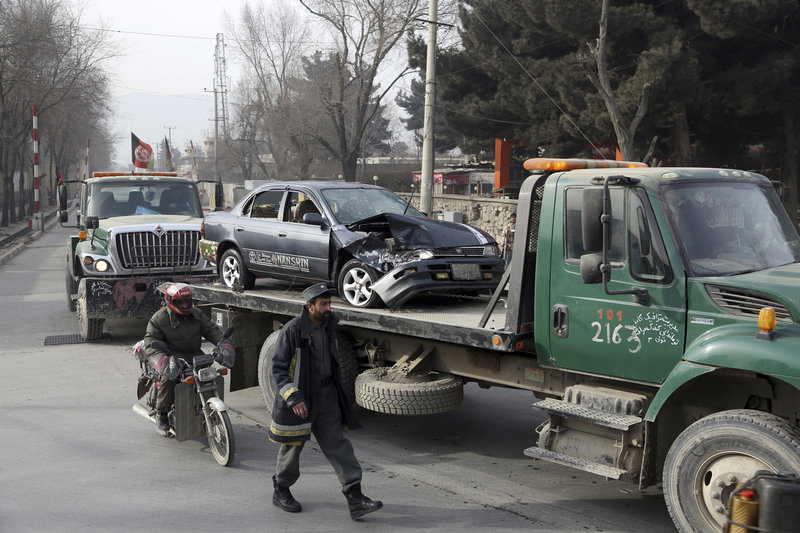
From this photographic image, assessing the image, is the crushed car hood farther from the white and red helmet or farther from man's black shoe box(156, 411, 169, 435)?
man's black shoe box(156, 411, 169, 435)

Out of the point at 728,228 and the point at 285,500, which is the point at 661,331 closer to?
the point at 728,228

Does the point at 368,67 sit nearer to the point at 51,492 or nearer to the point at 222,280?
the point at 222,280

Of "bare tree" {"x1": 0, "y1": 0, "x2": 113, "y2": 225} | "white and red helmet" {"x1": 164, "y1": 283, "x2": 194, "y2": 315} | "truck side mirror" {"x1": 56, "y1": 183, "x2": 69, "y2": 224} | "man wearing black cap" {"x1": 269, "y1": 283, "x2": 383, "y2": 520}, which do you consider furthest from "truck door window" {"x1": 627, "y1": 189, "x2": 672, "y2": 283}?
"bare tree" {"x1": 0, "y1": 0, "x2": 113, "y2": 225}

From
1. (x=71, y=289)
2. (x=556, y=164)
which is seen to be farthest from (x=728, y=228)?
(x=71, y=289)

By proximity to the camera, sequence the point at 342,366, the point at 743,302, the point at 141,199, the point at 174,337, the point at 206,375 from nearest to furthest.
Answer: the point at 743,302 → the point at 206,375 → the point at 174,337 → the point at 342,366 → the point at 141,199

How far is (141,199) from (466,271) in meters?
8.69

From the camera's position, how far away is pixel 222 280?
1004cm

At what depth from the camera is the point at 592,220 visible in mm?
5410

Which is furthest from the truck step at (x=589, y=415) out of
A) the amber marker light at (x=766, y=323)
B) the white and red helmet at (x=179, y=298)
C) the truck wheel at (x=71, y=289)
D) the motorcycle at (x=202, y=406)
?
Result: the truck wheel at (x=71, y=289)

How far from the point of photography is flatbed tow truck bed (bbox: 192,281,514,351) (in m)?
6.34

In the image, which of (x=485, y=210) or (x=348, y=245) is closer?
(x=348, y=245)

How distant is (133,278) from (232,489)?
7.14 m

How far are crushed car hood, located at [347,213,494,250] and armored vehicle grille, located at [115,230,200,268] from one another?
18.9 ft

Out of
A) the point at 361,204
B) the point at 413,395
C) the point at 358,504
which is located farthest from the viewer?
the point at 361,204
